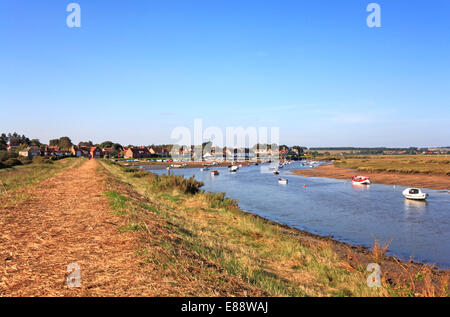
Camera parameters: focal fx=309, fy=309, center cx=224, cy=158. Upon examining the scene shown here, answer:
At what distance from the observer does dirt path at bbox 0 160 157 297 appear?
616cm

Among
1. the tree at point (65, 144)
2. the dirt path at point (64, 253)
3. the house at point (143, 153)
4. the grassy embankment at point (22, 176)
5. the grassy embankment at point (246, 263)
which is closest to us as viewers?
the dirt path at point (64, 253)

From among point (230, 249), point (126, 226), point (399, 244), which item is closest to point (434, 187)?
point (399, 244)

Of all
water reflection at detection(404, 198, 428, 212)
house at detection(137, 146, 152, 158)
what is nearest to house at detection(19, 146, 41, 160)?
house at detection(137, 146, 152, 158)

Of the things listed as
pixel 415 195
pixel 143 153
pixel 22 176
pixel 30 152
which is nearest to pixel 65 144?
pixel 143 153

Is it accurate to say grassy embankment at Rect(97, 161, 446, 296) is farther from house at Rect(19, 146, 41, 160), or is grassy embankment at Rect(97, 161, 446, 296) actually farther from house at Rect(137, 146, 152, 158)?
house at Rect(137, 146, 152, 158)

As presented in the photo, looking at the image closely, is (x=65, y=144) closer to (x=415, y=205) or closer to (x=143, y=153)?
(x=143, y=153)

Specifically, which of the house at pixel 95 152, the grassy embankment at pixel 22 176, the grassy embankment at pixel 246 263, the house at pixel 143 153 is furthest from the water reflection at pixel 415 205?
the house at pixel 95 152

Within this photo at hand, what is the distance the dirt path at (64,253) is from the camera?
616 centimetres

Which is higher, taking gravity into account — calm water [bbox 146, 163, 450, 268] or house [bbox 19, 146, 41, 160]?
house [bbox 19, 146, 41, 160]

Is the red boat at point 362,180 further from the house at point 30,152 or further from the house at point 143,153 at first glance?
the house at point 143,153

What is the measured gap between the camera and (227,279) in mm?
7531

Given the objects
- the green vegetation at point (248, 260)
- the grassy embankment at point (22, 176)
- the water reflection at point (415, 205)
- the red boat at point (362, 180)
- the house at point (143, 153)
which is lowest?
the water reflection at point (415, 205)
